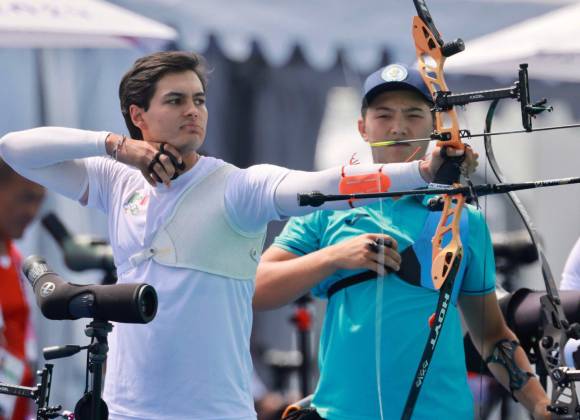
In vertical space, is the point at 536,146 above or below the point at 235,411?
above

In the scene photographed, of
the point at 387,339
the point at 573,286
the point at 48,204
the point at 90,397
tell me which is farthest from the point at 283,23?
the point at 90,397

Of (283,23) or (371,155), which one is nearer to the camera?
(371,155)

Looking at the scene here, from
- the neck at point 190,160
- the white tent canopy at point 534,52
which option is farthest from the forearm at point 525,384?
the white tent canopy at point 534,52

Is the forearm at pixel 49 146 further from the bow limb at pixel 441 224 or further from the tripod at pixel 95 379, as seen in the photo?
the bow limb at pixel 441 224

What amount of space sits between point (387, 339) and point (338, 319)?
0.47ft

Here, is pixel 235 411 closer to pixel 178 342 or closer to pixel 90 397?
pixel 178 342

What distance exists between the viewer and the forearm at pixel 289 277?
2.66m

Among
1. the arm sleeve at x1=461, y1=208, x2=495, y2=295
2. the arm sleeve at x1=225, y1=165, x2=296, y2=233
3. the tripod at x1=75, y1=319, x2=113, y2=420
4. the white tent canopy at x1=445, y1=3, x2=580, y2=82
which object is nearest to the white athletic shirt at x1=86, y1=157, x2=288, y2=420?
the arm sleeve at x1=225, y1=165, x2=296, y2=233

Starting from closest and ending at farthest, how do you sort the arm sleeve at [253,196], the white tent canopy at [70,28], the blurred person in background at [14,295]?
the arm sleeve at [253,196], the blurred person in background at [14,295], the white tent canopy at [70,28]

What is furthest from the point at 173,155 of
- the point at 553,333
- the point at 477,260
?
the point at 553,333

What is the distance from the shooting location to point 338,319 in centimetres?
272

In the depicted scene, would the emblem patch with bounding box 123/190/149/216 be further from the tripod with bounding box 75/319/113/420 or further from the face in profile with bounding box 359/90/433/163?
the face in profile with bounding box 359/90/433/163

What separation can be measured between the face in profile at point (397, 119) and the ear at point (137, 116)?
563 mm

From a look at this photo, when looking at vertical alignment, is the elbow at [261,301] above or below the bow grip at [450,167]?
below
